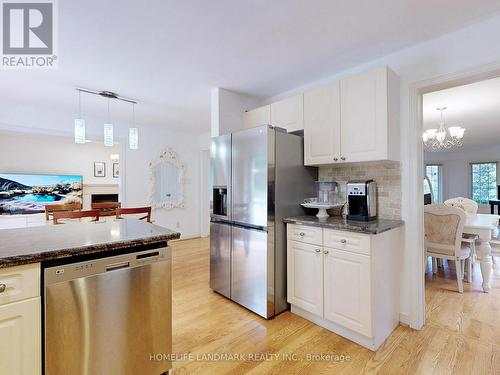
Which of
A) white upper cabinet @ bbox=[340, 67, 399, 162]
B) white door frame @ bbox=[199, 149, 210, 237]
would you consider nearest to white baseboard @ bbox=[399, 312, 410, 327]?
white upper cabinet @ bbox=[340, 67, 399, 162]

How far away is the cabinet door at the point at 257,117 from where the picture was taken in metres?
2.84

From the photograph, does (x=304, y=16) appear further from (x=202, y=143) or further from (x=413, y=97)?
(x=202, y=143)

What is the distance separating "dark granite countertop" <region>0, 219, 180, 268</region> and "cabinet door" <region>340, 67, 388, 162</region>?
62.7 inches

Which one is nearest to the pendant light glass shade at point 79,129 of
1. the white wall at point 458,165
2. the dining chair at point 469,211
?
the dining chair at point 469,211

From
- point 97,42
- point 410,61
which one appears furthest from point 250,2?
point 410,61

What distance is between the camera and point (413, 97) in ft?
6.88

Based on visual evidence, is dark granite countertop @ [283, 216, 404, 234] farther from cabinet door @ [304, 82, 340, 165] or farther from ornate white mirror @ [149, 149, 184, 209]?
ornate white mirror @ [149, 149, 184, 209]

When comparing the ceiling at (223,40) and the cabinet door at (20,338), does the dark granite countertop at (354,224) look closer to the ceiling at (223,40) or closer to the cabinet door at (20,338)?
the ceiling at (223,40)

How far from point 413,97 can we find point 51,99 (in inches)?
168

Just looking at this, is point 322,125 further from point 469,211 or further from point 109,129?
point 469,211

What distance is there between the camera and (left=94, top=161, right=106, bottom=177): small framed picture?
22.0ft

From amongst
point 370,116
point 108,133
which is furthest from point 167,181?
point 370,116

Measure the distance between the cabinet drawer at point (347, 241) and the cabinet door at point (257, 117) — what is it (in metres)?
1.46

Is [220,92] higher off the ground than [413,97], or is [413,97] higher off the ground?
[220,92]
